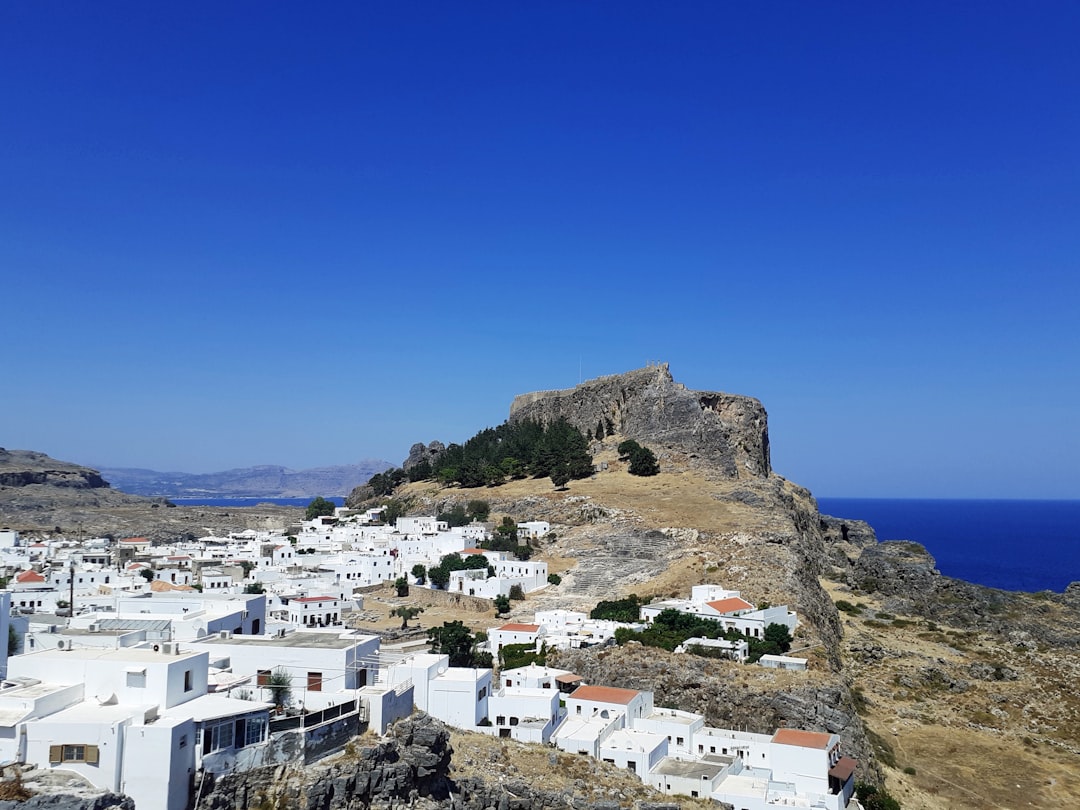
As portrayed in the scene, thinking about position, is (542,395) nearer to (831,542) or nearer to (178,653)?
(831,542)

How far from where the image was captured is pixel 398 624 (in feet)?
140

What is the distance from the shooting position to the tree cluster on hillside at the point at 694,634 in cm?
3503

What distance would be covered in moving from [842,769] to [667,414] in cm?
4885

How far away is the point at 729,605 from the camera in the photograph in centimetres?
3881

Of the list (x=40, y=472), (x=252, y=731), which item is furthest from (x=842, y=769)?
(x=40, y=472)

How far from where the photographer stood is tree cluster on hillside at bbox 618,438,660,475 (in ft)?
217

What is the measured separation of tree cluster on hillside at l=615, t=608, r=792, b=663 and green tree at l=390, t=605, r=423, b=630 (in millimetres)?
12482

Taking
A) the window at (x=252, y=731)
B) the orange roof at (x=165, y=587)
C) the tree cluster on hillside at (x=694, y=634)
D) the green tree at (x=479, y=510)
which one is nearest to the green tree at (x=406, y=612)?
the orange roof at (x=165, y=587)

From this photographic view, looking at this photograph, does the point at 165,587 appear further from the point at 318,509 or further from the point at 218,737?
the point at 318,509

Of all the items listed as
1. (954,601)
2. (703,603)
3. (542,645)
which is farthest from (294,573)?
(954,601)

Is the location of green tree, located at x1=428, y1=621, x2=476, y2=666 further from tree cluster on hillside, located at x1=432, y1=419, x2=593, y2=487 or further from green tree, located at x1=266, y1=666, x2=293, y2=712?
tree cluster on hillside, located at x1=432, y1=419, x2=593, y2=487

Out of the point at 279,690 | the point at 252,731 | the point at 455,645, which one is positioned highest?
the point at 279,690

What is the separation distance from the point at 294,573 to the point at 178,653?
1231 inches

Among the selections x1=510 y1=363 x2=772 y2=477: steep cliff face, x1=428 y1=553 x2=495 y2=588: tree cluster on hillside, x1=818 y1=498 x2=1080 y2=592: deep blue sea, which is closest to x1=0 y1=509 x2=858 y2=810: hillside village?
x1=428 y1=553 x2=495 y2=588: tree cluster on hillside
